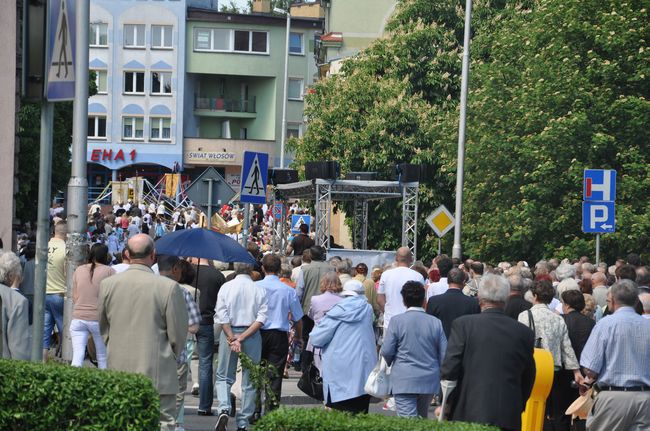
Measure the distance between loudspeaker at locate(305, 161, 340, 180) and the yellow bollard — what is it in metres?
19.7

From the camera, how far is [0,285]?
1067 cm

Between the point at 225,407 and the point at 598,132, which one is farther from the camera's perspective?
the point at 598,132

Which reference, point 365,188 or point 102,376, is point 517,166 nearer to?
point 365,188

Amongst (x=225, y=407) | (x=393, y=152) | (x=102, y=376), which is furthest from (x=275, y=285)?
(x=393, y=152)

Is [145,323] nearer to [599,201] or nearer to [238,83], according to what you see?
[599,201]

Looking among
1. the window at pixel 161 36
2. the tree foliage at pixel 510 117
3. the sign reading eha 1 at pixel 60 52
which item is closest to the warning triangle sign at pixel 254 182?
the sign reading eha 1 at pixel 60 52

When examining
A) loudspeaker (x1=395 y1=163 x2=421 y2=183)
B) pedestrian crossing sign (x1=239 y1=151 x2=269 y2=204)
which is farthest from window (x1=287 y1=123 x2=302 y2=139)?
pedestrian crossing sign (x1=239 y1=151 x2=269 y2=204)

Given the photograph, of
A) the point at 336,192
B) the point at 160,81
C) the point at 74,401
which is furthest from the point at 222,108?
the point at 74,401

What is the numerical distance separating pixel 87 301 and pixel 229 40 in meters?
79.2

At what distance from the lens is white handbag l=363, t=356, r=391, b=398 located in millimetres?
12062

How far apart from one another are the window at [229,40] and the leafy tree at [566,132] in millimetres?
53803

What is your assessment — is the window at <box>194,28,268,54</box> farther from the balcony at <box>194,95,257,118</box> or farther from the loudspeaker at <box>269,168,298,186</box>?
the loudspeaker at <box>269,168,298,186</box>

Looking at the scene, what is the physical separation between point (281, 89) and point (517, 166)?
56527 mm

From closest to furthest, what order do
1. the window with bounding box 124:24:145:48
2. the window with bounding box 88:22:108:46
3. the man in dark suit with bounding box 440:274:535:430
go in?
the man in dark suit with bounding box 440:274:535:430 → the window with bounding box 88:22:108:46 → the window with bounding box 124:24:145:48
